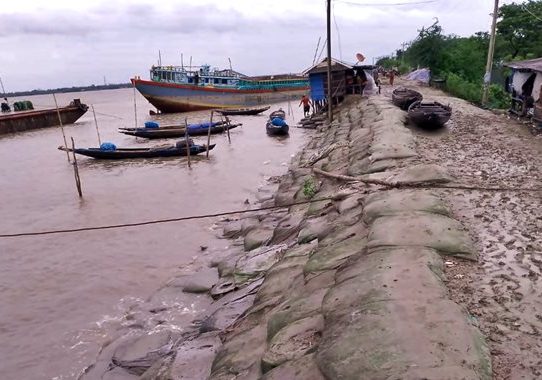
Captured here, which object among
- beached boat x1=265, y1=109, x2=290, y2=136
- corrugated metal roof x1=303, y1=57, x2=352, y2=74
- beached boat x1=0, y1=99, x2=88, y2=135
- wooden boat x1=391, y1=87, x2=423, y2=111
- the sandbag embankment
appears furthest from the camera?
beached boat x1=0, y1=99, x2=88, y2=135

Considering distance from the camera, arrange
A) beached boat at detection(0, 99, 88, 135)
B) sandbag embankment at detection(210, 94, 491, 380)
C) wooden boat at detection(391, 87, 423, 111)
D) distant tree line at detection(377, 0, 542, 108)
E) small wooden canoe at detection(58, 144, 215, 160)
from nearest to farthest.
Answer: sandbag embankment at detection(210, 94, 491, 380) → wooden boat at detection(391, 87, 423, 111) → small wooden canoe at detection(58, 144, 215, 160) → distant tree line at detection(377, 0, 542, 108) → beached boat at detection(0, 99, 88, 135)

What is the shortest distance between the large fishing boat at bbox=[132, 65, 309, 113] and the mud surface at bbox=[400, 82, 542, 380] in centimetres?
3556

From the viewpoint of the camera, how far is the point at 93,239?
1097cm

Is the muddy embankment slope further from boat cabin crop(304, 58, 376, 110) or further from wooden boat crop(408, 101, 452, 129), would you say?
boat cabin crop(304, 58, 376, 110)

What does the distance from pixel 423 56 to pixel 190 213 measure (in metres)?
25.5

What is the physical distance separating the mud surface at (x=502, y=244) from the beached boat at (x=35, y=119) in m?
37.2

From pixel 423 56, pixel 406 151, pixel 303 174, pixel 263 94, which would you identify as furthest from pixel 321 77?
pixel 263 94

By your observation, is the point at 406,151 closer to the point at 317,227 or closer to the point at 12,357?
the point at 317,227

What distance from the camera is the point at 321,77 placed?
25.4 metres

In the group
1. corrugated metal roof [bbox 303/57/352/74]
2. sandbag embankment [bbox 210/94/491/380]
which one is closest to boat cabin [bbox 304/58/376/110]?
corrugated metal roof [bbox 303/57/352/74]

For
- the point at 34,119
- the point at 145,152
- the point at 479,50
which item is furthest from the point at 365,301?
the point at 34,119

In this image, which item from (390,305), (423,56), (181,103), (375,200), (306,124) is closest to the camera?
(390,305)

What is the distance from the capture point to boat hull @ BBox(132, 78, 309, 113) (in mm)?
44062

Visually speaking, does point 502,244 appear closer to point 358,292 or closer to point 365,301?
point 358,292
